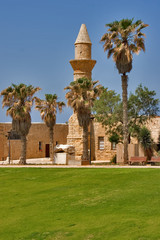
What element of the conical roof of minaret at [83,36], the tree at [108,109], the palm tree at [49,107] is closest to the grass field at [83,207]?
the tree at [108,109]

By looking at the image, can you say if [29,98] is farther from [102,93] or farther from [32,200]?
[32,200]

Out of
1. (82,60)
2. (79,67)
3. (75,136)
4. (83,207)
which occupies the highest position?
(82,60)

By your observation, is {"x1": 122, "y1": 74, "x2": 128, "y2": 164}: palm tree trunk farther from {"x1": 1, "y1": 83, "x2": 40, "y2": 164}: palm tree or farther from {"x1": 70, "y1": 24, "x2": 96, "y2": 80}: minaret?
{"x1": 70, "y1": 24, "x2": 96, "y2": 80}: minaret

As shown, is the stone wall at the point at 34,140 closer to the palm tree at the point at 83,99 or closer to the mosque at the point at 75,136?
the mosque at the point at 75,136

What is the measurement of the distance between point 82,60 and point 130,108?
13.2m

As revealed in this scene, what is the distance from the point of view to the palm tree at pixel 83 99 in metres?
39.7

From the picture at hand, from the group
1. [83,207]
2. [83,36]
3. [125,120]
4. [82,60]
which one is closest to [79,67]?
[82,60]

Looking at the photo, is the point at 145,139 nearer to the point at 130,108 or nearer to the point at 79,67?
the point at 130,108

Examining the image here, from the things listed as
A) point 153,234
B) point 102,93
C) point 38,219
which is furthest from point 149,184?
point 102,93

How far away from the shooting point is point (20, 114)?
38688 millimetres

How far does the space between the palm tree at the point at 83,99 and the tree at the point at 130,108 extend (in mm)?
1107

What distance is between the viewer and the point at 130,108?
39250mm

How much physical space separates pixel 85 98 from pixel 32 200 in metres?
22.6

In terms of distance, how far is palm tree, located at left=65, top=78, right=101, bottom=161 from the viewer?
39.7 m
